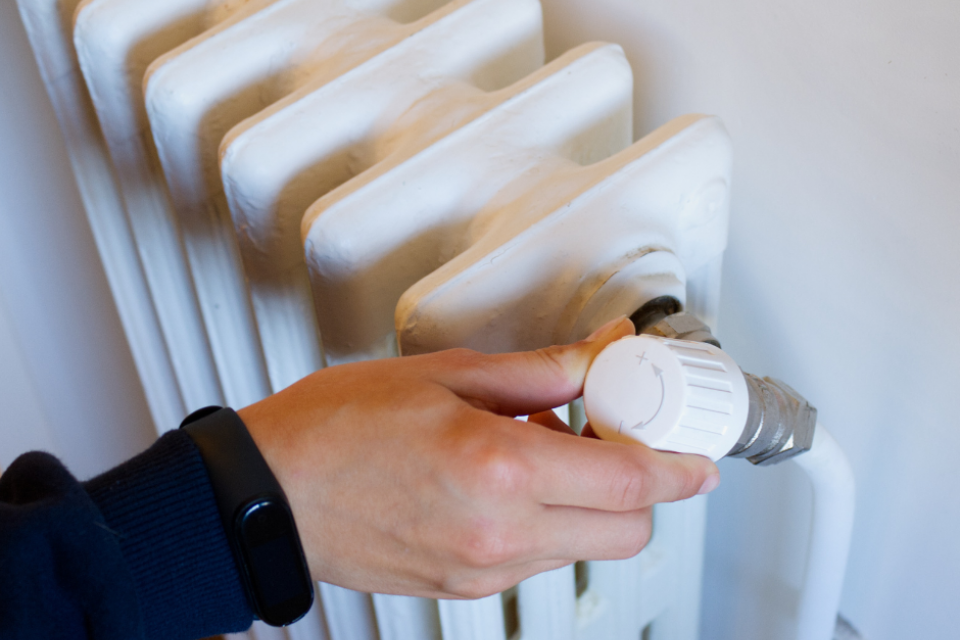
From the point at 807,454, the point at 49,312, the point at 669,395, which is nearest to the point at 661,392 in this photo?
A: the point at 669,395

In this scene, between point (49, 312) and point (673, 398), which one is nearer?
point (673, 398)

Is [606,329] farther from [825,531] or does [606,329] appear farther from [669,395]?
[825,531]

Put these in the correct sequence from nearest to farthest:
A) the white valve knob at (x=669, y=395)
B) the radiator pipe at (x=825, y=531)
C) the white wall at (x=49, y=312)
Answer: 1. the white valve knob at (x=669, y=395)
2. the radiator pipe at (x=825, y=531)
3. the white wall at (x=49, y=312)

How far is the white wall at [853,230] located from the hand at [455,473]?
7.4 inches

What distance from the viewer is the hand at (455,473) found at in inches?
12.8

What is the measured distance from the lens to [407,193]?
0.44 metres

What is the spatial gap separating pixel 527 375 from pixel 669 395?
0.20 feet

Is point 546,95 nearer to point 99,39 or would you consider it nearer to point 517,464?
point 517,464

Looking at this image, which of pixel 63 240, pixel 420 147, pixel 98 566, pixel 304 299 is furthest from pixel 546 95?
pixel 63 240

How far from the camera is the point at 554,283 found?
0.41 m

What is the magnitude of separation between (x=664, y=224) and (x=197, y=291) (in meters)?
0.39

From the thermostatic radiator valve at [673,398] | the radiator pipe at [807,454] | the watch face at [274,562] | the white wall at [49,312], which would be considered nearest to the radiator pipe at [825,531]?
the radiator pipe at [807,454]

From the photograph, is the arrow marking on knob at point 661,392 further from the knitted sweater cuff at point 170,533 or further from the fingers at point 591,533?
the knitted sweater cuff at point 170,533

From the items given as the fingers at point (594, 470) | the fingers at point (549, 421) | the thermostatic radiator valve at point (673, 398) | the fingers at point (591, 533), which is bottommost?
the fingers at point (591, 533)
